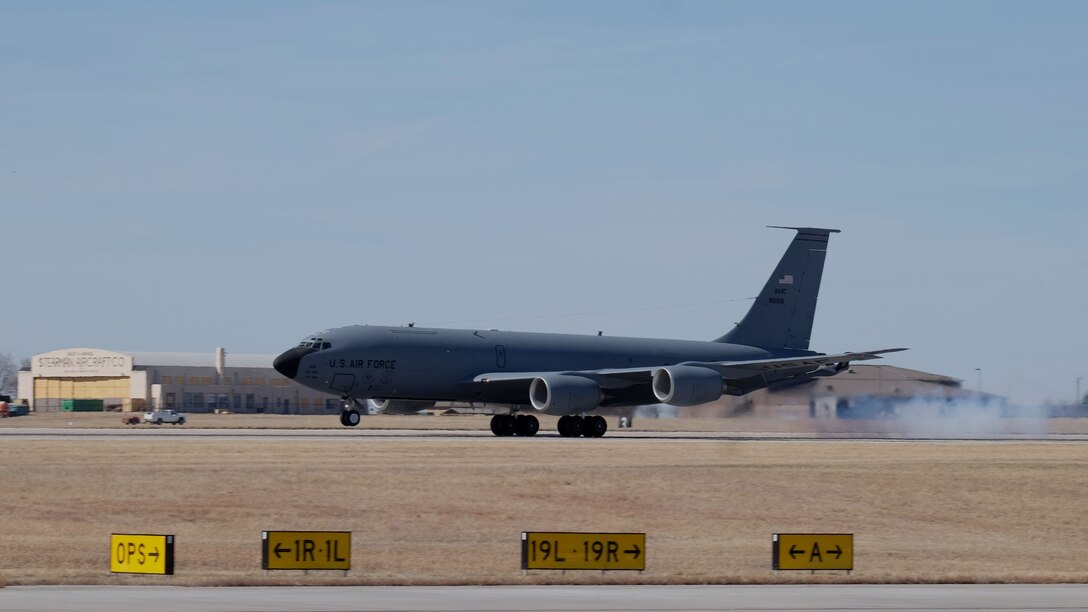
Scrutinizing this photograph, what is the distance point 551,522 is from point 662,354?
88.8ft

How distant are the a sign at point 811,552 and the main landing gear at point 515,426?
32.9 meters

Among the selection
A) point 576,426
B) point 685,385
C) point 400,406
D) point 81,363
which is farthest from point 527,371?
point 81,363

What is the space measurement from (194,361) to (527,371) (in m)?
82.1

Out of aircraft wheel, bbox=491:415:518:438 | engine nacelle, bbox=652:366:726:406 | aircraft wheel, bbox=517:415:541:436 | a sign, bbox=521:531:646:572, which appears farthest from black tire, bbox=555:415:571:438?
a sign, bbox=521:531:646:572

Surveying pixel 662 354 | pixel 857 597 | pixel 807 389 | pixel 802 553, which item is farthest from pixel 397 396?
pixel 857 597

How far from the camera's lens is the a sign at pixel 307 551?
29.3m

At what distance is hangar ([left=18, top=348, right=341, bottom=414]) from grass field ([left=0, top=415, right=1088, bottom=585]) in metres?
73.0

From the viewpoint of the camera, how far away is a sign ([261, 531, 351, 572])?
96.2 feet

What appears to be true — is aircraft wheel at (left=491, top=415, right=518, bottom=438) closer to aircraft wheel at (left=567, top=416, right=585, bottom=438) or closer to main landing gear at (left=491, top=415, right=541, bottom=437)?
main landing gear at (left=491, top=415, right=541, bottom=437)

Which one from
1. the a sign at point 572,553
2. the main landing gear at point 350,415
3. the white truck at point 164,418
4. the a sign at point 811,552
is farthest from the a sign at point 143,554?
the white truck at point 164,418

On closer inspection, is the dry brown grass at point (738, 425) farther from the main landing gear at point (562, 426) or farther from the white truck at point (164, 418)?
the main landing gear at point (562, 426)

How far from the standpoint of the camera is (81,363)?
136500 millimetres

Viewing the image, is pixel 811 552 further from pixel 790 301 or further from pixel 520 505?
pixel 790 301

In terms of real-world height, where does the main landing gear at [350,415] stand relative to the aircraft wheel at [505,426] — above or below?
above
